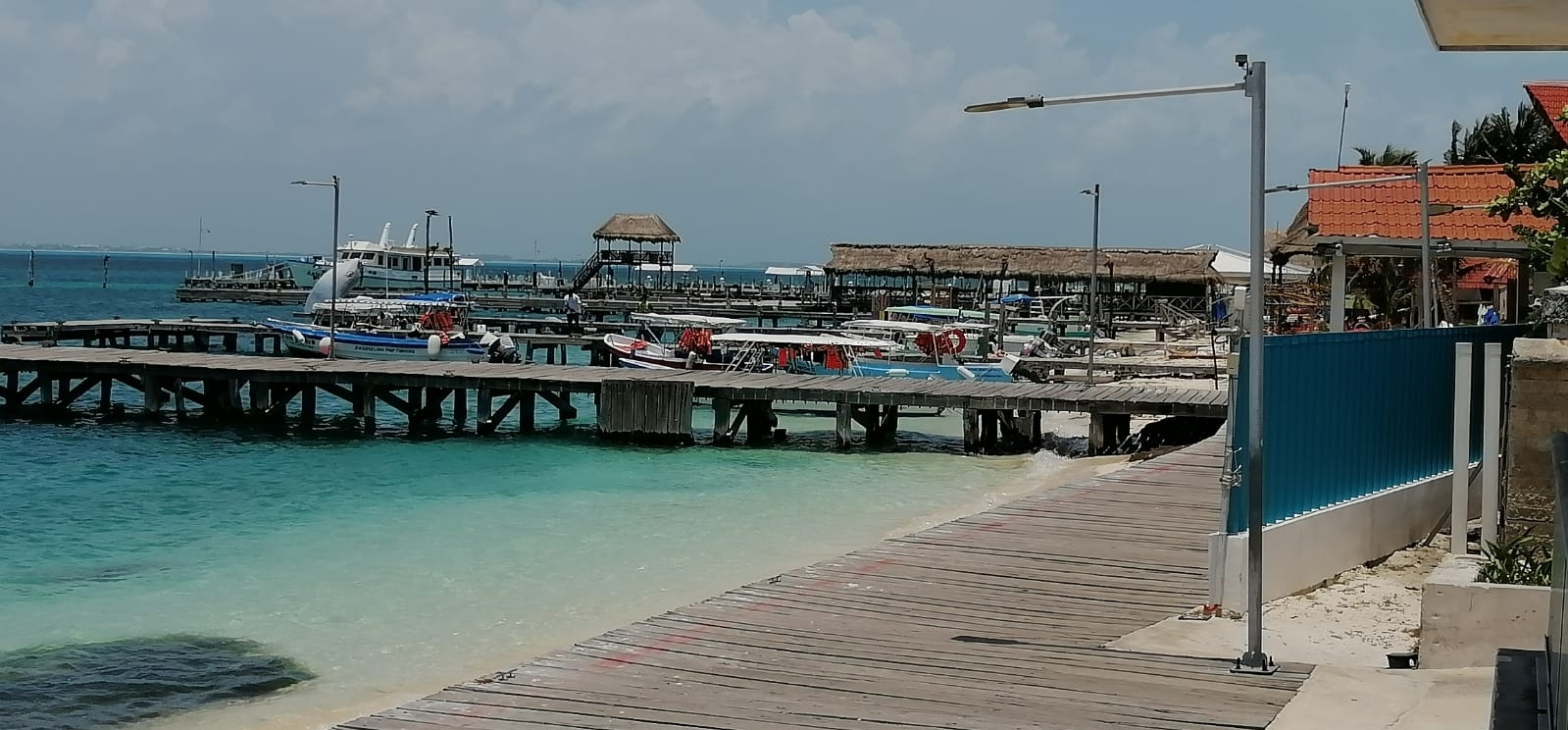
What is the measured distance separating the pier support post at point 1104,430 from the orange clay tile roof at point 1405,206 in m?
8.21

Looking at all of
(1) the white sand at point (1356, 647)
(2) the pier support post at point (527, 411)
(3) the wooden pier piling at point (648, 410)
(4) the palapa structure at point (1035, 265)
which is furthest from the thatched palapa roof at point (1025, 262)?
(1) the white sand at point (1356, 647)

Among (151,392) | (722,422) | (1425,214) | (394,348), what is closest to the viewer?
(1425,214)

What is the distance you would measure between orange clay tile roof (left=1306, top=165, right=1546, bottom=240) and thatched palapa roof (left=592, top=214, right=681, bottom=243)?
2360 inches

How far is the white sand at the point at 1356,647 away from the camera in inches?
269

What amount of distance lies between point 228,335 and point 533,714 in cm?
4694

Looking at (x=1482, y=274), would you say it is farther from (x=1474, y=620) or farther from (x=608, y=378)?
(x=1474, y=620)

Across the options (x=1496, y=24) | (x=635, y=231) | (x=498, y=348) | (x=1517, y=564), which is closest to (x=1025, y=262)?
(x=635, y=231)

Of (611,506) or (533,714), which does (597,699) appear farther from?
(611,506)

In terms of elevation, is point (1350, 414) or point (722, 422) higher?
point (1350, 414)

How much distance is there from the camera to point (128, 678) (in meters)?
12.2

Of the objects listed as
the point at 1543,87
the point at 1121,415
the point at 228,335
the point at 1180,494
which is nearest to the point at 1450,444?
the point at 1180,494

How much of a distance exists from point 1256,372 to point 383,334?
36.4 meters

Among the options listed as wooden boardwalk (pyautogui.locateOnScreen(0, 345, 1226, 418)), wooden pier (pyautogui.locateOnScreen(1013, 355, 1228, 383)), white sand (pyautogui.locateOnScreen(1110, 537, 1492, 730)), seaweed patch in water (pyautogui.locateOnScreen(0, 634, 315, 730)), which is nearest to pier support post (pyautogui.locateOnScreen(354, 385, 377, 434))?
wooden boardwalk (pyautogui.locateOnScreen(0, 345, 1226, 418))

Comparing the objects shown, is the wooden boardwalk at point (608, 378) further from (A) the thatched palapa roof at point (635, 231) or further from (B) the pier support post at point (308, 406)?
(A) the thatched palapa roof at point (635, 231)
